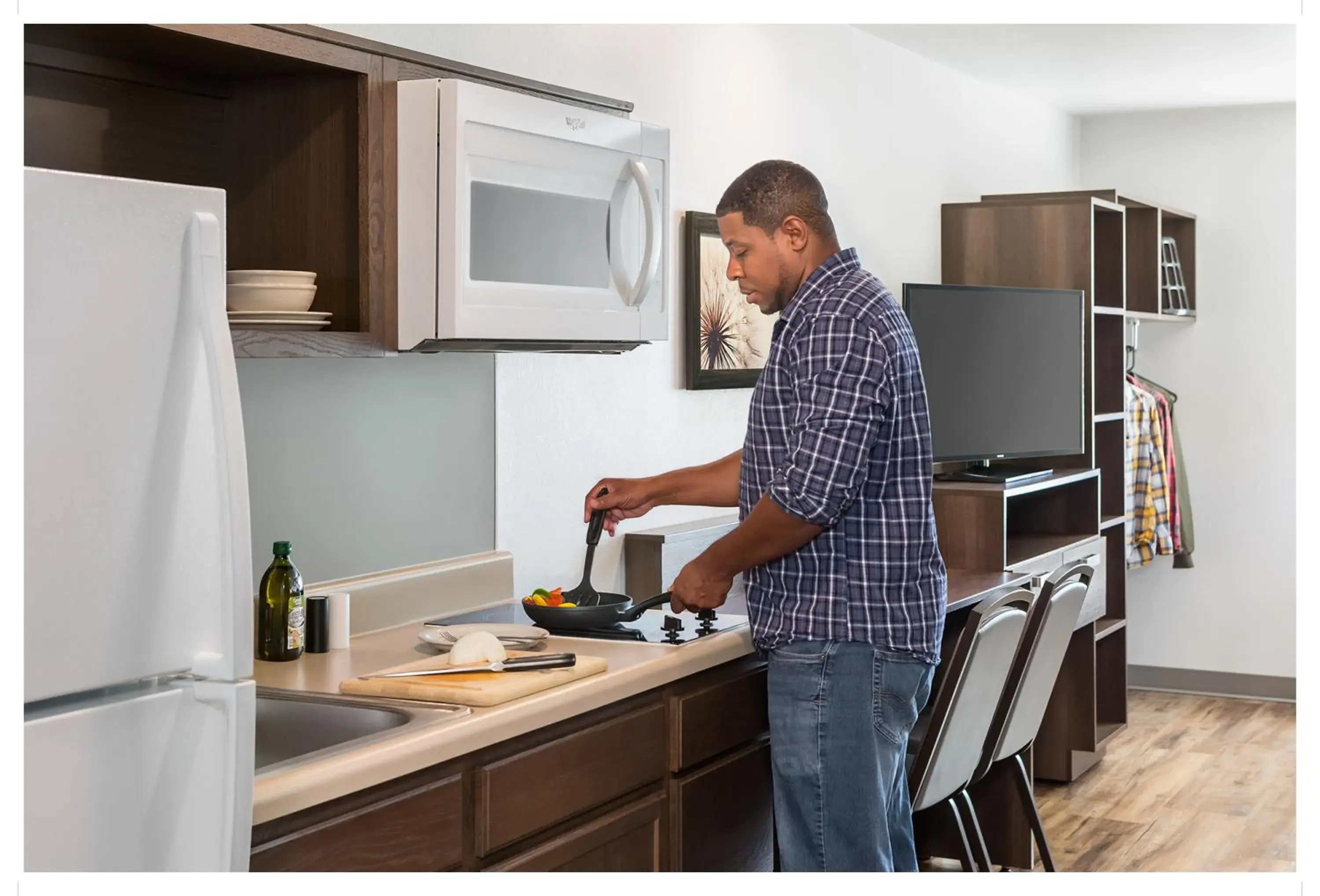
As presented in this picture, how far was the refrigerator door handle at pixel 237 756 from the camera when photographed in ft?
4.79

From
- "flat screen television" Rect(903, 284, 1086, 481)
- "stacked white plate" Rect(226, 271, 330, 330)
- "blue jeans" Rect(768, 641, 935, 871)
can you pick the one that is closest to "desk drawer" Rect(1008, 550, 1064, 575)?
"flat screen television" Rect(903, 284, 1086, 481)

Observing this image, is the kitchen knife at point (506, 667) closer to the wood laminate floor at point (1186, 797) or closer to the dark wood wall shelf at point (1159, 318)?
the wood laminate floor at point (1186, 797)

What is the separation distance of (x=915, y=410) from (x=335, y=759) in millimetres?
1088

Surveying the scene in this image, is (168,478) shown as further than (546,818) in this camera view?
No

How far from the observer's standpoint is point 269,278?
7.07 feet

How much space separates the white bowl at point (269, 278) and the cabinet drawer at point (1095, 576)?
323cm

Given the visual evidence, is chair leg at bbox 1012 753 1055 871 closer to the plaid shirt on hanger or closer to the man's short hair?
the man's short hair

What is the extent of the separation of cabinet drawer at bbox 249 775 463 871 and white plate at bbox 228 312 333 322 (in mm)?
726

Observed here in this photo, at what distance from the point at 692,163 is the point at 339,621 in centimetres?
169

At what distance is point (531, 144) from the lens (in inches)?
97.2

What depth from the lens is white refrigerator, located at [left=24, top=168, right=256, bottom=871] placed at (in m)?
1.31

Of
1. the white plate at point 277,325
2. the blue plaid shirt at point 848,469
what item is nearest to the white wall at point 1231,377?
the blue plaid shirt at point 848,469
